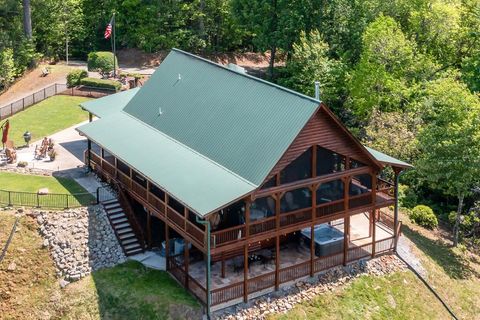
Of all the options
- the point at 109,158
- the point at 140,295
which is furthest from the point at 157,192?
the point at 109,158

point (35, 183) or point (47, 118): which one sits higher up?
point (47, 118)

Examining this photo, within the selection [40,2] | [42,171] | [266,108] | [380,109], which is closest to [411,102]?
[380,109]

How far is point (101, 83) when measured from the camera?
57.6m

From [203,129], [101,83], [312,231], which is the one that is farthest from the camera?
[101,83]

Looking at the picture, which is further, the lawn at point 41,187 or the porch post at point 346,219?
the lawn at point 41,187

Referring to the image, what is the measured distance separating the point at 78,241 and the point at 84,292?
322 centimetres

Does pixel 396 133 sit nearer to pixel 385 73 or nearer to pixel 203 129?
pixel 385 73

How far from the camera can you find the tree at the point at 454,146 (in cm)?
3825

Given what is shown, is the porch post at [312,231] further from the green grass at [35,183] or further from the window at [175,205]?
the green grass at [35,183]

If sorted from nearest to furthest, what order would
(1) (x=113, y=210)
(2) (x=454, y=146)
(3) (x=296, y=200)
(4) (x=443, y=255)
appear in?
(3) (x=296, y=200) → (1) (x=113, y=210) → (2) (x=454, y=146) → (4) (x=443, y=255)

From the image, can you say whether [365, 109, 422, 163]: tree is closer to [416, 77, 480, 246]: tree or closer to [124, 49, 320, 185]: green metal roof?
[416, 77, 480, 246]: tree

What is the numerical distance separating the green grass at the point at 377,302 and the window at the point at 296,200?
4.57m

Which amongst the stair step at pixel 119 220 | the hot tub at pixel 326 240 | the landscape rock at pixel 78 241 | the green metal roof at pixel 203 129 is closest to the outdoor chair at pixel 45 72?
the green metal roof at pixel 203 129

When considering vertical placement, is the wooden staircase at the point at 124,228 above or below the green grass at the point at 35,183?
below
